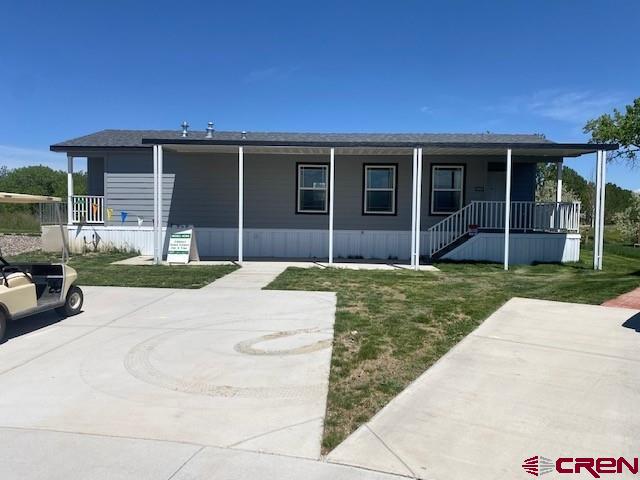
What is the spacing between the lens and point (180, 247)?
14.0 m

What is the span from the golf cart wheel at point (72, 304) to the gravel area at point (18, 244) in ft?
35.5

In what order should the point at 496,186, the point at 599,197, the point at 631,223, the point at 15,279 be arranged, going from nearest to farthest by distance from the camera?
the point at 15,279, the point at 599,197, the point at 496,186, the point at 631,223

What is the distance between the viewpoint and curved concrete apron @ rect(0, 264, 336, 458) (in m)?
3.67

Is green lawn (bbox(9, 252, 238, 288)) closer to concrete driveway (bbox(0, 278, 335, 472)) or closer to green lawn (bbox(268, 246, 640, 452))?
green lawn (bbox(268, 246, 640, 452))

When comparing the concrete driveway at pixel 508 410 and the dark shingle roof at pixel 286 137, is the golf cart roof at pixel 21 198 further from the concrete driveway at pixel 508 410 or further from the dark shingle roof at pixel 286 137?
the dark shingle roof at pixel 286 137

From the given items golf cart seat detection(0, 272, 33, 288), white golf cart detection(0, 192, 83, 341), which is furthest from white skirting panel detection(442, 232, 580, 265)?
golf cart seat detection(0, 272, 33, 288)

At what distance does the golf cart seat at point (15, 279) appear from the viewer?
5902 mm

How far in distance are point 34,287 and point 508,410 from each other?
18.2 feet

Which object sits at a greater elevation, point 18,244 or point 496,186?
→ point 496,186

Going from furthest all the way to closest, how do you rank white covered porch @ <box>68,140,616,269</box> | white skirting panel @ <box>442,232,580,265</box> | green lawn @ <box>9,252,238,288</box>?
white covered porch @ <box>68,140,616,269</box>, white skirting panel @ <box>442,232,580,265</box>, green lawn @ <box>9,252,238,288</box>

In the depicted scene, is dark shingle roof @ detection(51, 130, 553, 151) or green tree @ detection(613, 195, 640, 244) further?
green tree @ detection(613, 195, 640, 244)

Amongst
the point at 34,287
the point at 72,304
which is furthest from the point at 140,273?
the point at 34,287

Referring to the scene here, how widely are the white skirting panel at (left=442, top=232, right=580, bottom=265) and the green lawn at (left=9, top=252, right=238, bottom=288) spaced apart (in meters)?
6.79

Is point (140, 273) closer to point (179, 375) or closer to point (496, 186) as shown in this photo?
point (179, 375)
